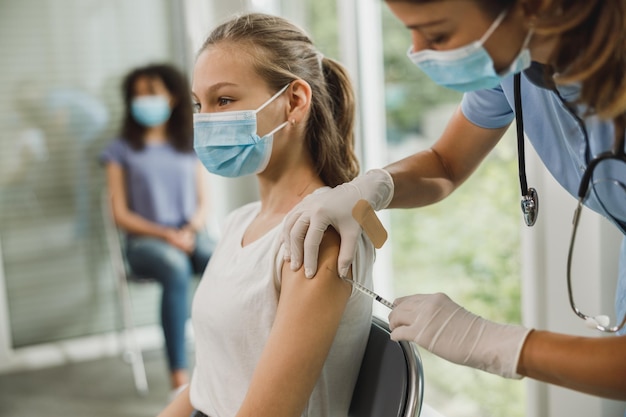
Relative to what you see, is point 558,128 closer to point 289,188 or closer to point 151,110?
point 289,188

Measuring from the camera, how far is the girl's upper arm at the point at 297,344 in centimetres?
105

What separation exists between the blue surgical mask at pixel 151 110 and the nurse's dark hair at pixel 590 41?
9.13 ft

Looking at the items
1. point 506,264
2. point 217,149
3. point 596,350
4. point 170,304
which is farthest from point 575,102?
point 170,304

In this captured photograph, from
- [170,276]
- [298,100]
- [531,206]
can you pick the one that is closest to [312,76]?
[298,100]

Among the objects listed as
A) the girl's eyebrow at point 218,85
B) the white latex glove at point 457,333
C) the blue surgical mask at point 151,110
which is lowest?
the white latex glove at point 457,333

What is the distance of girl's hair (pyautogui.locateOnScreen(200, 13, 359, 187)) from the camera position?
1.32m

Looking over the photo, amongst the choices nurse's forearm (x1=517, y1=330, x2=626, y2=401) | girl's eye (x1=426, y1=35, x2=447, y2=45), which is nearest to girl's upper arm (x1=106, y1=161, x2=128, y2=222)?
girl's eye (x1=426, y1=35, x2=447, y2=45)

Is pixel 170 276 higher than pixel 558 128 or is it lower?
lower

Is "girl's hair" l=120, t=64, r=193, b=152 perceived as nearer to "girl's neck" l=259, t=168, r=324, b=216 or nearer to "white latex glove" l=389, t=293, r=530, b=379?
"girl's neck" l=259, t=168, r=324, b=216

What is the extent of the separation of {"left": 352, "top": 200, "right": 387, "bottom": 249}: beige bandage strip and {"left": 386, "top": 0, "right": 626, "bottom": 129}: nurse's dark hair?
374 mm

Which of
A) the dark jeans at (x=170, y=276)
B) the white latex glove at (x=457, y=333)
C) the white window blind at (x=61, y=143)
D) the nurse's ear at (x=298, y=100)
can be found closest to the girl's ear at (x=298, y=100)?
the nurse's ear at (x=298, y=100)

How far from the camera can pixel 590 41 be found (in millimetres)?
826

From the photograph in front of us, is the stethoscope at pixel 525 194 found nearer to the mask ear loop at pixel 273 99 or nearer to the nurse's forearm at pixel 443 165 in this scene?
the nurse's forearm at pixel 443 165

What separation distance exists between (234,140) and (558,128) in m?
0.58
